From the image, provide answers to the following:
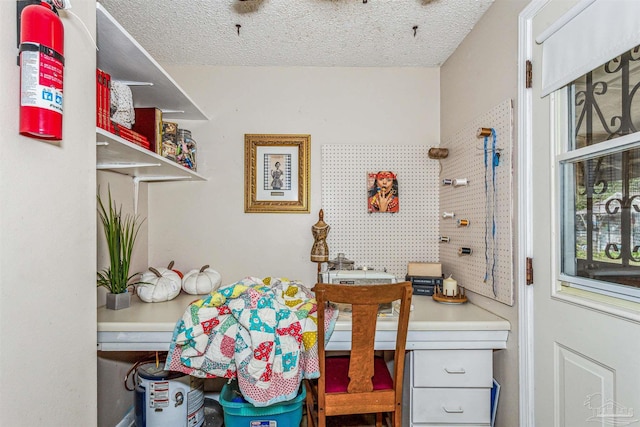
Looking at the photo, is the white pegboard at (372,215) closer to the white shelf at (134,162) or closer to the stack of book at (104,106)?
the white shelf at (134,162)

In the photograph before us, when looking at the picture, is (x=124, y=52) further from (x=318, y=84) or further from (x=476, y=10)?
(x=476, y=10)

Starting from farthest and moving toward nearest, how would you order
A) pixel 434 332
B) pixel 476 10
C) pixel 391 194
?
pixel 391 194 → pixel 476 10 → pixel 434 332

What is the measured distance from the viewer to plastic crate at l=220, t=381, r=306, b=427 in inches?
62.5

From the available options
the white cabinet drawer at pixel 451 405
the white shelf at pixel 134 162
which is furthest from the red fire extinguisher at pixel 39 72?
the white cabinet drawer at pixel 451 405

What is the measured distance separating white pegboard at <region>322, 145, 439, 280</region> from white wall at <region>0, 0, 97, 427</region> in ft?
4.78

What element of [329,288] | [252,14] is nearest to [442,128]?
[252,14]

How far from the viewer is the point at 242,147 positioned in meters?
2.38

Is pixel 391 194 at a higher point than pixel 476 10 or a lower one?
lower

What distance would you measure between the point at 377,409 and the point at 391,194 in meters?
1.32

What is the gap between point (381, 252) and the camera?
7.79 feet

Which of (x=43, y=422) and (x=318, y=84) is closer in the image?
(x=43, y=422)

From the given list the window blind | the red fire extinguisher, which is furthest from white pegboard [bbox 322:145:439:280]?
the red fire extinguisher

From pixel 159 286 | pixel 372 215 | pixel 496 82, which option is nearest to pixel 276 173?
pixel 372 215

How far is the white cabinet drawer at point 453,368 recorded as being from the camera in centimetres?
160
